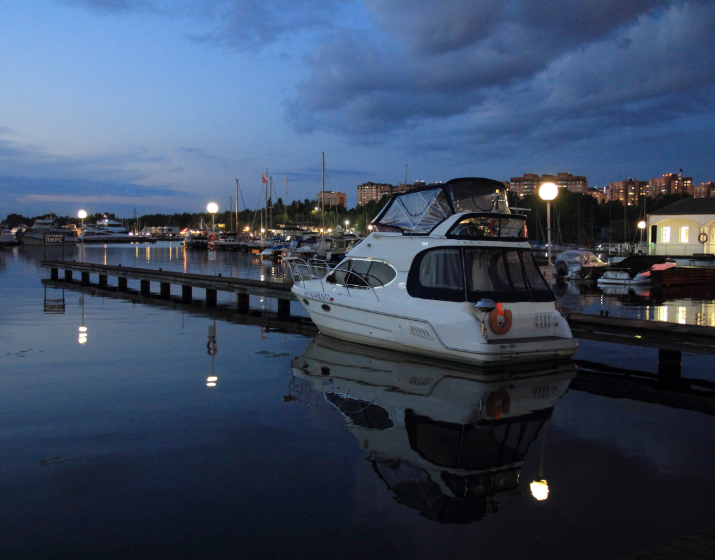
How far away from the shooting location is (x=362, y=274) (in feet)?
46.1

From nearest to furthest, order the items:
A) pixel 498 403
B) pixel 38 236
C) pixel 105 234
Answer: pixel 498 403, pixel 38 236, pixel 105 234

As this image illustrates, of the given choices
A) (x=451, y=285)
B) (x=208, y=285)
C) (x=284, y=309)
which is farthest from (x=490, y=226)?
(x=208, y=285)

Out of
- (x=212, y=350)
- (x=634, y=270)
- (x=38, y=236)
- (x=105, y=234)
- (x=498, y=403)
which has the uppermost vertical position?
(x=105, y=234)

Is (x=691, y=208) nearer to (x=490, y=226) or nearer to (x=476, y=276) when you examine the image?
(x=490, y=226)

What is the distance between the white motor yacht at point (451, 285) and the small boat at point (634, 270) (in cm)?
2317

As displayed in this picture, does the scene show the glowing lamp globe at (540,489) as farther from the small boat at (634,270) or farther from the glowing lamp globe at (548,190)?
the small boat at (634,270)

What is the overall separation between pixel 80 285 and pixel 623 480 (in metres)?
31.6

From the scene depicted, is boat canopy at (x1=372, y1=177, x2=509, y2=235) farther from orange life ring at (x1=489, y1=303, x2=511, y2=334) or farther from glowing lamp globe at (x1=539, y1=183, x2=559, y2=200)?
orange life ring at (x1=489, y1=303, x2=511, y2=334)

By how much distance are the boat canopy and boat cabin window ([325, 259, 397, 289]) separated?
1.01m

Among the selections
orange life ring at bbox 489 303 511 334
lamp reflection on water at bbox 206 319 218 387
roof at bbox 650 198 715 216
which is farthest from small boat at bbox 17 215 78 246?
orange life ring at bbox 489 303 511 334

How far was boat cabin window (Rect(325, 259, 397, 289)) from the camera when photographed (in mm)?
13320

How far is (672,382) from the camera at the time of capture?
37.3 ft

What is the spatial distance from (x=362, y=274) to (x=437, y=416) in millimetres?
5653

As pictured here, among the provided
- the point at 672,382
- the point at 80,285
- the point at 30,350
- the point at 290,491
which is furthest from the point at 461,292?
the point at 80,285
